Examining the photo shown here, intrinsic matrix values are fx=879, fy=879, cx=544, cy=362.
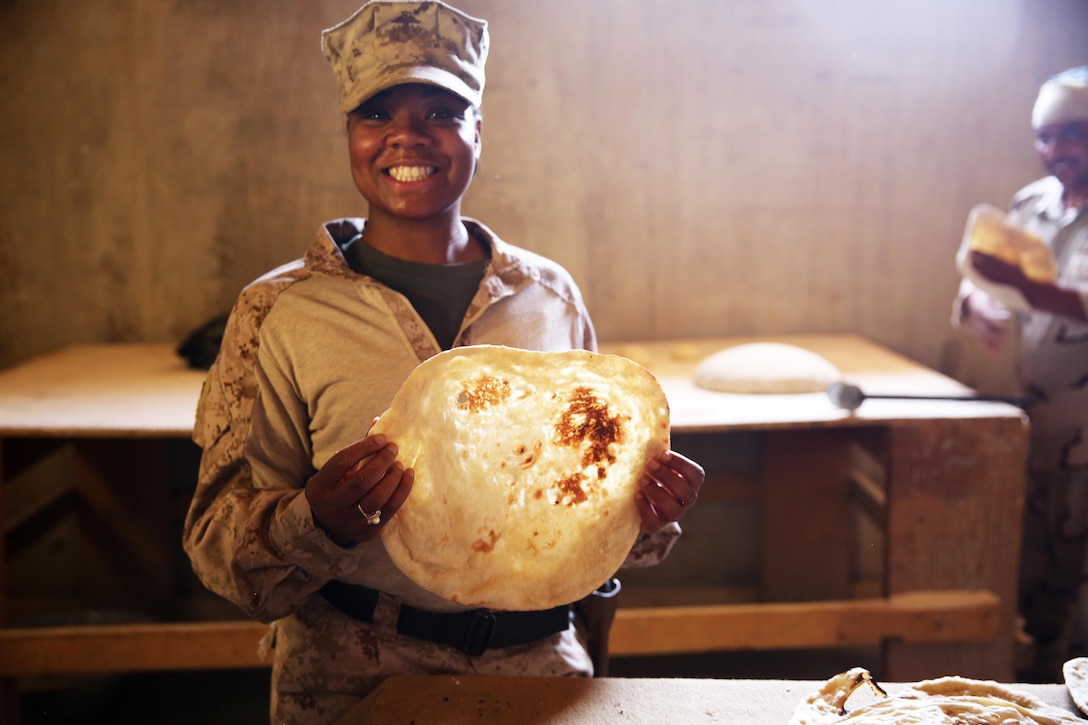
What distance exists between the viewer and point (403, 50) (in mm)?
1138

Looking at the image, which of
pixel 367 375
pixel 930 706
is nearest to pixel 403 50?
pixel 367 375

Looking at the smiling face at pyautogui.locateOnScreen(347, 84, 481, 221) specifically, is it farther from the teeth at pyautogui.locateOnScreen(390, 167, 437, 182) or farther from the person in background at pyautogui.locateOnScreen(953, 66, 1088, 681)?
the person in background at pyautogui.locateOnScreen(953, 66, 1088, 681)

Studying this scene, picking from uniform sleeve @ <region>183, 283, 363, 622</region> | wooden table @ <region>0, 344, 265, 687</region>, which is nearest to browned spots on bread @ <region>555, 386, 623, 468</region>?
uniform sleeve @ <region>183, 283, 363, 622</region>

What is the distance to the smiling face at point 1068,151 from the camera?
2414 mm

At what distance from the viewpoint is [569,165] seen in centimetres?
288

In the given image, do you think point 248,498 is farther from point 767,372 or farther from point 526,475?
point 767,372

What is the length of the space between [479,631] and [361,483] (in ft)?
1.20

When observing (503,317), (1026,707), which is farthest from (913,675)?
(503,317)

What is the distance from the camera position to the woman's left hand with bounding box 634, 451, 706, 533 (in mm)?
1051

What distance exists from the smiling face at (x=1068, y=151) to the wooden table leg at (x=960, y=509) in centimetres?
89

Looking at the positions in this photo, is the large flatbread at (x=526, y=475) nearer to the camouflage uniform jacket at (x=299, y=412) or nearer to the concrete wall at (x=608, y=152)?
the camouflage uniform jacket at (x=299, y=412)

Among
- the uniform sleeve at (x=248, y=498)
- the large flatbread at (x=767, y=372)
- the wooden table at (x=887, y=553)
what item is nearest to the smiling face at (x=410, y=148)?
the uniform sleeve at (x=248, y=498)

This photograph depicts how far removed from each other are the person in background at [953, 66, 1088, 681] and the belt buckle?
176 cm

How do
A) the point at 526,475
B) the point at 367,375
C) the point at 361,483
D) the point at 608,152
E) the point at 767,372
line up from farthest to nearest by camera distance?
the point at 608,152 → the point at 767,372 → the point at 367,375 → the point at 526,475 → the point at 361,483
